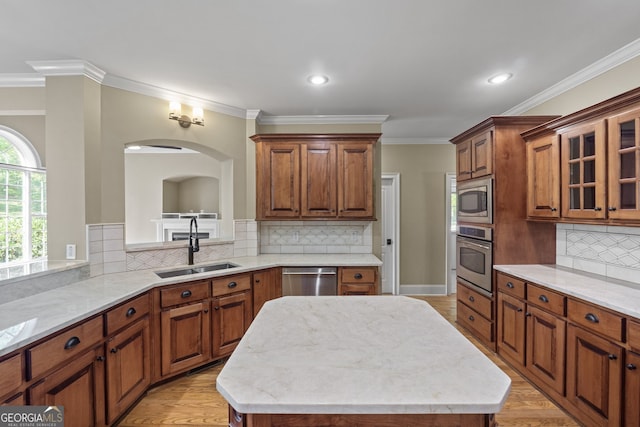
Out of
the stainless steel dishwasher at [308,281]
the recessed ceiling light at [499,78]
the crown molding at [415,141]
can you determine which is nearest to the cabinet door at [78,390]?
the stainless steel dishwasher at [308,281]

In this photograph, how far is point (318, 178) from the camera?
3.40 m

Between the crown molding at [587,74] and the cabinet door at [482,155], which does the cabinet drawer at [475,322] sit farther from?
the crown molding at [587,74]

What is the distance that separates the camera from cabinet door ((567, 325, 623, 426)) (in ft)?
5.47

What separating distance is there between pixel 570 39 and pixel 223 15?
237 cm

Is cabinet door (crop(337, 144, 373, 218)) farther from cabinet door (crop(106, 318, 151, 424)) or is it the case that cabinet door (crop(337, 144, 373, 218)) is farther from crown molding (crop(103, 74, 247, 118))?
cabinet door (crop(106, 318, 151, 424))

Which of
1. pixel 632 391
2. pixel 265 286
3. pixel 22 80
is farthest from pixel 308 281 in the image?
pixel 22 80

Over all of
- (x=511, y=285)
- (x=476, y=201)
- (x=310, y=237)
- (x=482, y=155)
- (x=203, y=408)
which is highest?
(x=482, y=155)

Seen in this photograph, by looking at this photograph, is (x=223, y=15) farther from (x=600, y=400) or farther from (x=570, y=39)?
(x=600, y=400)

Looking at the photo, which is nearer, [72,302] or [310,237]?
[72,302]

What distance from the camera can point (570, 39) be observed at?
2.04 meters

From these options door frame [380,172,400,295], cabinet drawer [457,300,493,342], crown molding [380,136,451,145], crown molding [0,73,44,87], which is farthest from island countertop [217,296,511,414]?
crown molding [380,136,451,145]

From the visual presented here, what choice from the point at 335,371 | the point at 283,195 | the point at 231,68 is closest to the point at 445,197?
the point at 283,195

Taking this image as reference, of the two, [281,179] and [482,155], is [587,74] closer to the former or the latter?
[482,155]
